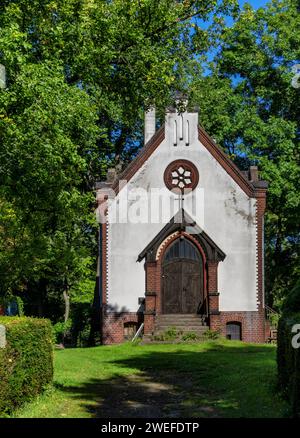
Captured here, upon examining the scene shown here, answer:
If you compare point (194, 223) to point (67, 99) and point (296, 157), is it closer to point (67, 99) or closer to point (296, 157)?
point (296, 157)

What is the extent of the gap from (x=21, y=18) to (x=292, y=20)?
87.7 ft

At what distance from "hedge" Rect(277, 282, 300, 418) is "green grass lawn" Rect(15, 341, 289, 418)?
40cm

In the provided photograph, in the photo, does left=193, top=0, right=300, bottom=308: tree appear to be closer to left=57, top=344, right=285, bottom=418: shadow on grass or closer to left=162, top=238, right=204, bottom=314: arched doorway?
left=162, top=238, right=204, bottom=314: arched doorway

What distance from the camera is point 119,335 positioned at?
1174 inches

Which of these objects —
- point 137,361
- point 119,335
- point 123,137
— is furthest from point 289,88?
point 137,361

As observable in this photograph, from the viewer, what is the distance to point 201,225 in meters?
30.2

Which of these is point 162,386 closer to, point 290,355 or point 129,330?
point 290,355

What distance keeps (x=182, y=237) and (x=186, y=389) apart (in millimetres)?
15609

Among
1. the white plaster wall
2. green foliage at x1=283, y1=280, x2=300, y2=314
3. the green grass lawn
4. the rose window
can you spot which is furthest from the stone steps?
green foliage at x1=283, y1=280, x2=300, y2=314

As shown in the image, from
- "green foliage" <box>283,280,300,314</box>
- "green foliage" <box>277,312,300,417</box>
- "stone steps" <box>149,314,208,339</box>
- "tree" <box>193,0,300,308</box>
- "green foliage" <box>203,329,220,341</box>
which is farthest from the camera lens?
"tree" <box>193,0,300,308</box>

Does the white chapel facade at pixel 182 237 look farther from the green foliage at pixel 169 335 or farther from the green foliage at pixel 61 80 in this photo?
the green foliage at pixel 61 80

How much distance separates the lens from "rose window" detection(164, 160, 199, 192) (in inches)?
1198

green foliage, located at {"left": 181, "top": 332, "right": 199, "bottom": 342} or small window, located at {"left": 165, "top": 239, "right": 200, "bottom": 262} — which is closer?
green foliage, located at {"left": 181, "top": 332, "right": 199, "bottom": 342}

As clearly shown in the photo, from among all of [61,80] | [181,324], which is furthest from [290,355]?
[181,324]
